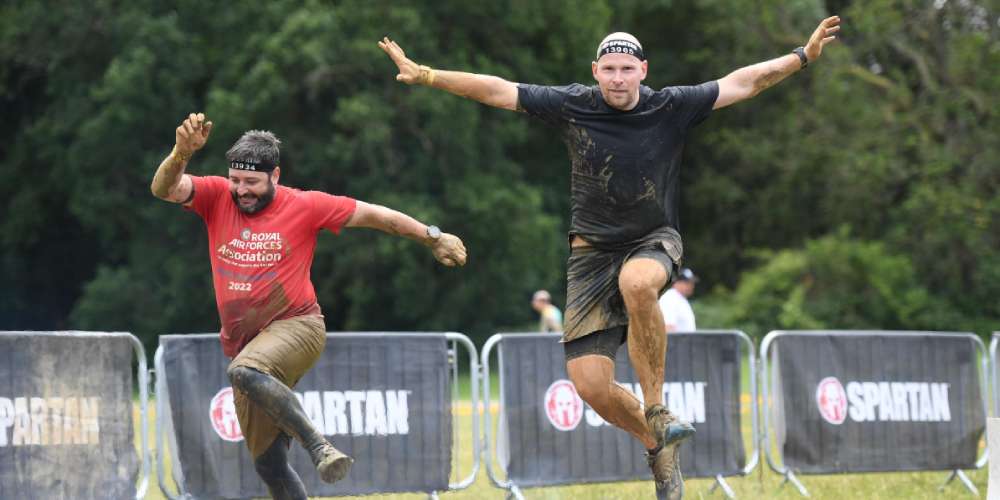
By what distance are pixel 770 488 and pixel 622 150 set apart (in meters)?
4.51

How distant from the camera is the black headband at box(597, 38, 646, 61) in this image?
7723 mm

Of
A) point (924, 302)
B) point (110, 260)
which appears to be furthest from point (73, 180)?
point (924, 302)

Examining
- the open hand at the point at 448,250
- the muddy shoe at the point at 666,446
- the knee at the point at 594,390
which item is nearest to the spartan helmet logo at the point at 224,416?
the open hand at the point at 448,250

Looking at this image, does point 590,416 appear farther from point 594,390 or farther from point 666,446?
point 666,446

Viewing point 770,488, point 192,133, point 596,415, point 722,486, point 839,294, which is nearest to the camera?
point 192,133

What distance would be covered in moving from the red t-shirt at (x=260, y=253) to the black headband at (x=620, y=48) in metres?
1.67

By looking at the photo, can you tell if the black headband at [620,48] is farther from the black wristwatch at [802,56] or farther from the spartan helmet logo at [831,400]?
the spartan helmet logo at [831,400]

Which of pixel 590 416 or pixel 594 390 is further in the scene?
pixel 590 416

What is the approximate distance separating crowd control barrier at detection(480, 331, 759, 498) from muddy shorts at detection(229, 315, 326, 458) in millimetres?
2670

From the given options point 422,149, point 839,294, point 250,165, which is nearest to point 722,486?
point 250,165

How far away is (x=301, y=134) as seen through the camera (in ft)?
102

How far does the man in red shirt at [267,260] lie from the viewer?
7.70 metres

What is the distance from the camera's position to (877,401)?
11.7 meters

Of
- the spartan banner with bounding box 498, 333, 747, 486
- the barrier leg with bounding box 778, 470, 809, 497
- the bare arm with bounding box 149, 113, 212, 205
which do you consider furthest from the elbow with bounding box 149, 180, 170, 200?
the barrier leg with bounding box 778, 470, 809, 497
